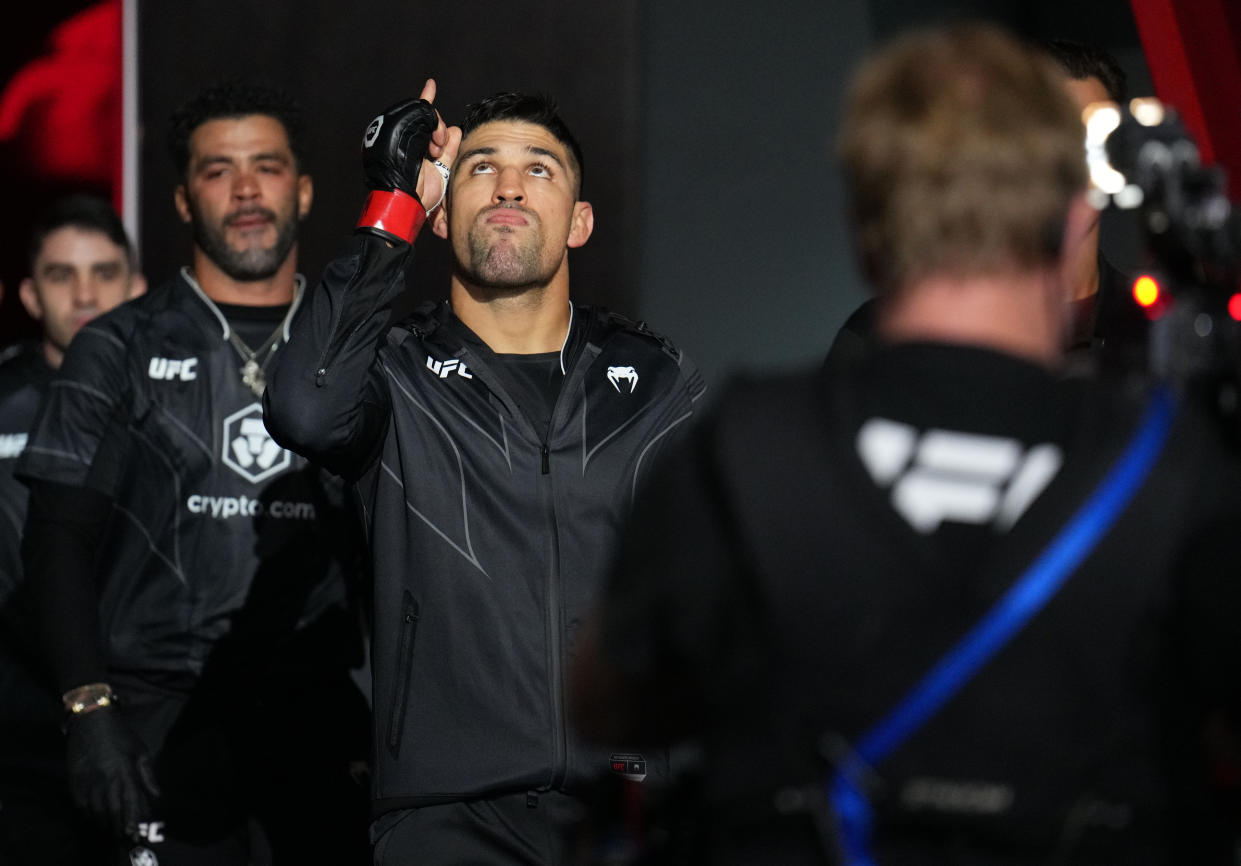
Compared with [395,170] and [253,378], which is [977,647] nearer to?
[395,170]

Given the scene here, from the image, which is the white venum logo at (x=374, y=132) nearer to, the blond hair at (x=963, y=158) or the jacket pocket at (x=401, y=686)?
the jacket pocket at (x=401, y=686)

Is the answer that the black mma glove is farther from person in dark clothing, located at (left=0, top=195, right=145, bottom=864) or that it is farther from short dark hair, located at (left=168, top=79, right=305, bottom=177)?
person in dark clothing, located at (left=0, top=195, right=145, bottom=864)

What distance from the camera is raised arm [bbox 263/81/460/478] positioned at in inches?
105

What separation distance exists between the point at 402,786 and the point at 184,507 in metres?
0.96

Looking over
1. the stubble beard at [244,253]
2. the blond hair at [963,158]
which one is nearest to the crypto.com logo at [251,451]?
the stubble beard at [244,253]

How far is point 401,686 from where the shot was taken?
2768 mm

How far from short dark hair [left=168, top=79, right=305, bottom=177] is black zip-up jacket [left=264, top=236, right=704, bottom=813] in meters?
1.11

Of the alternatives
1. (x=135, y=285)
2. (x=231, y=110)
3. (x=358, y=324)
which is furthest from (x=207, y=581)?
(x=135, y=285)

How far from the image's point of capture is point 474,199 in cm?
312

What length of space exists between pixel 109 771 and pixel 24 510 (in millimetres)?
1180

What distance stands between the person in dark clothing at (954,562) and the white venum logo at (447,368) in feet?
4.79

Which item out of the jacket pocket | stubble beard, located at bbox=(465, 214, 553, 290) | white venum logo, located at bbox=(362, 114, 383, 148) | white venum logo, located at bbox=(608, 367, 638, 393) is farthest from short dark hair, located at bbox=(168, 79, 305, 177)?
the jacket pocket

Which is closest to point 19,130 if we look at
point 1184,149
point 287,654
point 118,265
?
point 118,265

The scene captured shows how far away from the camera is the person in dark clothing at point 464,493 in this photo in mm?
2725
